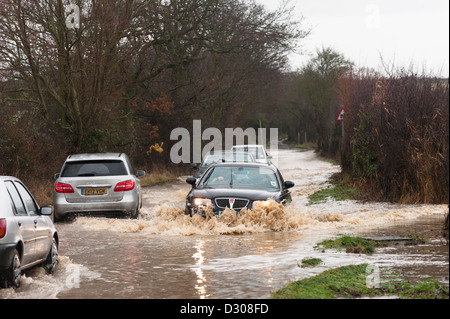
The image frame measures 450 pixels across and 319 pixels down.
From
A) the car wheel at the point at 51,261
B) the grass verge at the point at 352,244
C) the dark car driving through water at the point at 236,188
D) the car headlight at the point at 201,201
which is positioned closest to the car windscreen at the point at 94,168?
the dark car driving through water at the point at 236,188

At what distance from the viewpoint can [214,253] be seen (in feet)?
41.3

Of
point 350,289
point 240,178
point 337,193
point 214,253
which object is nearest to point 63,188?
point 240,178

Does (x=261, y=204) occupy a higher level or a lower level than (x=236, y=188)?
lower

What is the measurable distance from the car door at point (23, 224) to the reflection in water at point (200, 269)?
7.04 feet

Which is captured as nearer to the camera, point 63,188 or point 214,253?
point 214,253

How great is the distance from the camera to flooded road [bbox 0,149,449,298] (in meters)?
9.52

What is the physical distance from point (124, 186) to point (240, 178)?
9.17 feet

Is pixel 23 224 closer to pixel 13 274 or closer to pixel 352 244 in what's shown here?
pixel 13 274

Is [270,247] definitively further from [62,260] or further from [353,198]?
[353,198]

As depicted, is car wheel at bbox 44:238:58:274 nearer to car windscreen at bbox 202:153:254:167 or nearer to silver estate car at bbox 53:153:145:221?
silver estate car at bbox 53:153:145:221

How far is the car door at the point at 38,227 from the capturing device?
10.3 meters

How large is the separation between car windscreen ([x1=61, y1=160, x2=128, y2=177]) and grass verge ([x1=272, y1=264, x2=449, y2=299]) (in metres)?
9.43

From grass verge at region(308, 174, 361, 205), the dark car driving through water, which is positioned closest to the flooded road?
the dark car driving through water
